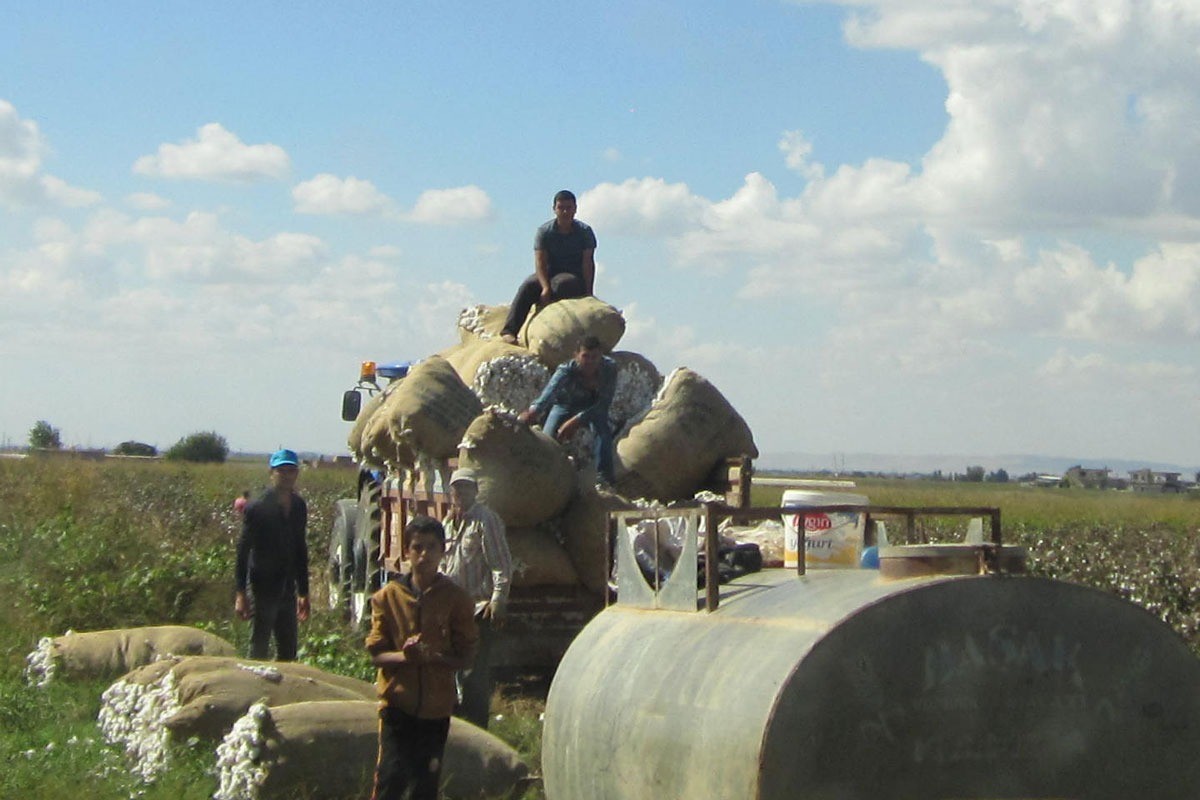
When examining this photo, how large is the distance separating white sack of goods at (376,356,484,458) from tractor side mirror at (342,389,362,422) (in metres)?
4.09

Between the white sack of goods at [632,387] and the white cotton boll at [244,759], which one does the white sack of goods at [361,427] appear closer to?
the white sack of goods at [632,387]

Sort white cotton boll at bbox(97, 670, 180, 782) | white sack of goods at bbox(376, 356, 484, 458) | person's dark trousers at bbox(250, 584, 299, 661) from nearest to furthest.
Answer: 1. white cotton boll at bbox(97, 670, 180, 782)
2. white sack of goods at bbox(376, 356, 484, 458)
3. person's dark trousers at bbox(250, 584, 299, 661)

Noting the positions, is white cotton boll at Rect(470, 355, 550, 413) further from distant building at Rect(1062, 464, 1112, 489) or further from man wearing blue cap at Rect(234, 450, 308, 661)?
distant building at Rect(1062, 464, 1112, 489)

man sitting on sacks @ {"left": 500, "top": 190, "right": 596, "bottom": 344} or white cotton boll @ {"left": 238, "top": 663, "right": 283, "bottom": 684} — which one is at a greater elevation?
man sitting on sacks @ {"left": 500, "top": 190, "right": 596, "bottom": 344}

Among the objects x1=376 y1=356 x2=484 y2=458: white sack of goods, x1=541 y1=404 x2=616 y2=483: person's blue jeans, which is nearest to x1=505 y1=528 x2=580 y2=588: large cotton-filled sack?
x1=541 y1=404 x2=616 y2=483: person's blue jeans

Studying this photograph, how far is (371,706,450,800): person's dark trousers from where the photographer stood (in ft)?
21.4

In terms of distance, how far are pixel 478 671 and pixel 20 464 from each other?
2444cm

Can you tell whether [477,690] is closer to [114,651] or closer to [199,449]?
[114,651]

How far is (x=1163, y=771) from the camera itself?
15.5 ft

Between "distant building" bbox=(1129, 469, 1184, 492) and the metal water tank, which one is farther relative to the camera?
"distant building" bbox=(1129, 469, 1184, 492)

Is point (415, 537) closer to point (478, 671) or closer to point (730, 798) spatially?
point (730, 798)

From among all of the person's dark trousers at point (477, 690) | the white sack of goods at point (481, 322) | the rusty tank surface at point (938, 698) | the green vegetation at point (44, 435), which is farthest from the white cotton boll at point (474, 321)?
the green vegetation at point (44, 435)

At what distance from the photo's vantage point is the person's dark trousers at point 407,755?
654cm

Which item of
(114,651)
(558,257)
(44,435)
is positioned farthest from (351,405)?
(44,435)
